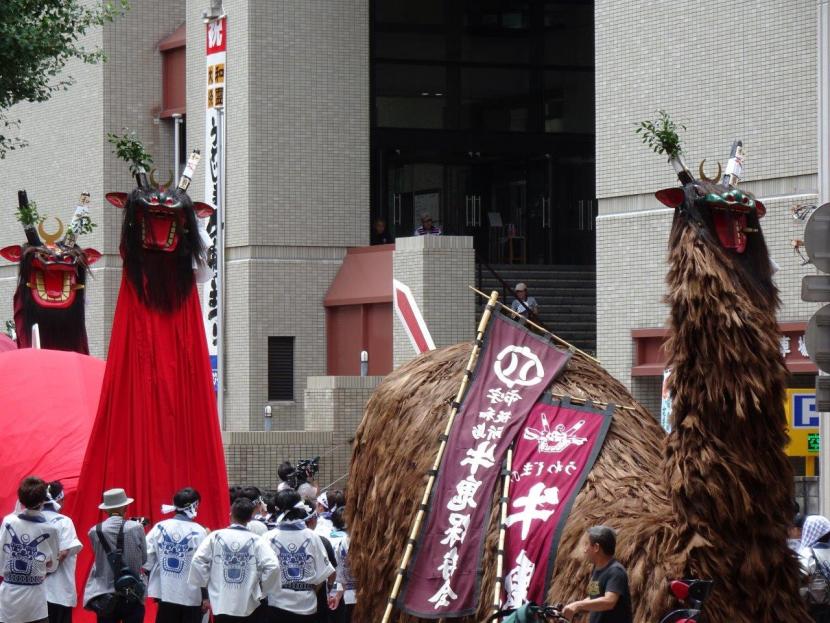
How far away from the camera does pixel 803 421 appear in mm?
15203

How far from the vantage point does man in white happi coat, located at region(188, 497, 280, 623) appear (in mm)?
11844

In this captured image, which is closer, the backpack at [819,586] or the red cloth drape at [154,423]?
the backpack at [819,586]

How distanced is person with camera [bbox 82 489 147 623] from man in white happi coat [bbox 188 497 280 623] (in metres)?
0.52

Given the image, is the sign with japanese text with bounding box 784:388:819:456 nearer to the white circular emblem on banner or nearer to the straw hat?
the white circular emblem on banner

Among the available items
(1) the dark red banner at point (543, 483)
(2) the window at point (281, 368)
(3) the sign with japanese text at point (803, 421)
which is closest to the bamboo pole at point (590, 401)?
(1) the dark red banner at point (543, 483)

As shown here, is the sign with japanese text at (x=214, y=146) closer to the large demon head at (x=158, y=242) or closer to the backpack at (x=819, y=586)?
the large demon head at (x=158, y=242)

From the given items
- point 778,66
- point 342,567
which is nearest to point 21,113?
point 778,66

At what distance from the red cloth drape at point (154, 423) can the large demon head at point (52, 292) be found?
4754mm

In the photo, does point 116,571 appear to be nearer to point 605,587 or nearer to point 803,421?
point 605,587

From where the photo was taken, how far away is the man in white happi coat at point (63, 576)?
1241cm

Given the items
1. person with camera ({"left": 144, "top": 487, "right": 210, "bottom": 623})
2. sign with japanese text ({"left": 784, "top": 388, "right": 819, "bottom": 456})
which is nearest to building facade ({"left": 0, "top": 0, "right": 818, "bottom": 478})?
sign with japanese text ({"left": 784, "top": 388, "right": 819, "bottom": 456})

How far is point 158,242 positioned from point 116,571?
3414 millimetres

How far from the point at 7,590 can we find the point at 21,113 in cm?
2351

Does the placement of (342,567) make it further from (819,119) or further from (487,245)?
(487,245)
